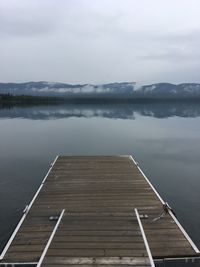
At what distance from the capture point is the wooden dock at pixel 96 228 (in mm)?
8469

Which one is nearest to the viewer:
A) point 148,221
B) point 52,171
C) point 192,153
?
point 148,221

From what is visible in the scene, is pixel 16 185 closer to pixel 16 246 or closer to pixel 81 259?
pixel 16 246

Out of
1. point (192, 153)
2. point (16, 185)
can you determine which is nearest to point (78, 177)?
point (16, 185)

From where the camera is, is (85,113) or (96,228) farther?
(85,113)

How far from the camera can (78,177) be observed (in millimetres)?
16516

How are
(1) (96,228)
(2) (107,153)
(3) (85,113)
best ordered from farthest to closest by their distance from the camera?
(3) (85,113), (2) (107,153), (1) (96,228)

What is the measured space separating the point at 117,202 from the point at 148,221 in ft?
6.88

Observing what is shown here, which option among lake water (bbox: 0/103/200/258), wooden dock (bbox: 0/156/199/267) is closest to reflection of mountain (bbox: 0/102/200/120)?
lake water (bbox: 0/103/200/258)

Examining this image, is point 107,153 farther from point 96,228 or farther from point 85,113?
point 85,113

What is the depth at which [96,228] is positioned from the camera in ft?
33.1

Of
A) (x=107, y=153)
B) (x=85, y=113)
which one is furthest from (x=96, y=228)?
(x=85, y=113)

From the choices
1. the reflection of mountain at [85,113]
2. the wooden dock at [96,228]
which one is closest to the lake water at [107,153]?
the wooden dock at [96,228]

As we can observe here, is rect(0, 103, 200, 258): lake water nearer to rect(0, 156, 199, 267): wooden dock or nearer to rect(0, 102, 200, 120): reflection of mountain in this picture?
rect(0, 156, 199, 267): wooden dock

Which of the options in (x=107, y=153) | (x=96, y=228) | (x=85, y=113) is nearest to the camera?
(x=96, y=228)
